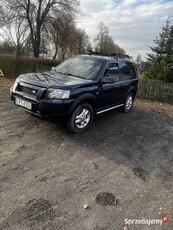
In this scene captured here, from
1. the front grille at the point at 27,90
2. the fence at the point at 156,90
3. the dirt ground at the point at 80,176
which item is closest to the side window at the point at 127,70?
the dirt ground at the point at 80,176

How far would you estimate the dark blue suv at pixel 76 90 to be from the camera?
4.05 m

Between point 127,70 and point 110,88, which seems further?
point 127,70

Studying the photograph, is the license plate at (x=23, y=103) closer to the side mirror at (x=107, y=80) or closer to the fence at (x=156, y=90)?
the side mirror at (x=107, y=80)

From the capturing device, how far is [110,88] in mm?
5340

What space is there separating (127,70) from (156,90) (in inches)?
197

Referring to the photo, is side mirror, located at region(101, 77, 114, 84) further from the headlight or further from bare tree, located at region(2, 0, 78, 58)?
bare tree, located at region(2, 0, 78, 58)

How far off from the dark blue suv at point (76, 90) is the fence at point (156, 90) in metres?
4.92

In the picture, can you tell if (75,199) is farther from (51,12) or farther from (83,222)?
(51,12)

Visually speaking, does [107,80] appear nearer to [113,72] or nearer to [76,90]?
[113,72]

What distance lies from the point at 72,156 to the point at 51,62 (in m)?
17.0

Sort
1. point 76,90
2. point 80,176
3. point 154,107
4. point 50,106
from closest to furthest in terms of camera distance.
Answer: point 80,176 < point 50,106 < point 76,90 < point 154,107

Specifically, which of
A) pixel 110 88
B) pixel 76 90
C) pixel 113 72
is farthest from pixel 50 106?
pixel 113 72

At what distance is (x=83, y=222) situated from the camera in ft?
7.63

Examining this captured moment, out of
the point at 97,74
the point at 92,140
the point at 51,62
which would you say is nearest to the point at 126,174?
the point at 92,140
